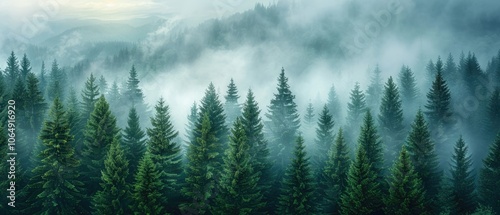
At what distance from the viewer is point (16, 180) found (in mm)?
37094

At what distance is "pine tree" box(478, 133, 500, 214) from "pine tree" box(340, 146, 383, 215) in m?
15.7

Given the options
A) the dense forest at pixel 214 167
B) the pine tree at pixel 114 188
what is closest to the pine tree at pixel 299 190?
the dense forest at pixel 214 167

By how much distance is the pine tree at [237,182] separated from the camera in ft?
127

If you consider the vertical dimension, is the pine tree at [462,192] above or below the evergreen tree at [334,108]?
below

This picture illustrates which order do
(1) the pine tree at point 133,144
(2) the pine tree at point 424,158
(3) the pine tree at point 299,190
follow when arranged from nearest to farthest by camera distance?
(3) the pine tree at point 299,190, (1) the pine tree at point 133,144, (2) the pine tree at point 424,158

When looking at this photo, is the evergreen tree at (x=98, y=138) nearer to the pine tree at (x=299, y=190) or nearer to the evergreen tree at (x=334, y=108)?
the pine tree at (x=299, y=190)

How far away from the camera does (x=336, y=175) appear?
4444 cm

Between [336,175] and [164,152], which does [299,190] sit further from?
[164,152]

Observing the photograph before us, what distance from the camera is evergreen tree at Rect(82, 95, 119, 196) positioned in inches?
1594

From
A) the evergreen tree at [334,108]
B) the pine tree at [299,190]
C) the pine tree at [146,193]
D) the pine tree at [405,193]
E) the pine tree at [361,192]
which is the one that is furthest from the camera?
the evergreen tree at [334,108]

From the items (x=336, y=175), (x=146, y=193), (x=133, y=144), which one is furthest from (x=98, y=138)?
(x=336, y=175)

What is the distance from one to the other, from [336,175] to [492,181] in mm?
18447

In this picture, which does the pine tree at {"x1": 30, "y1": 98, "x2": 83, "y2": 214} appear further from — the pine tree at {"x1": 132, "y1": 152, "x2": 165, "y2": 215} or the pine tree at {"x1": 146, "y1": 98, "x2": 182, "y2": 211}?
the pine tree at {"x1": 146, "y1": 98, "x2": 182, "y2": 211}

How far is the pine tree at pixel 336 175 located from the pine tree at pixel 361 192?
132 inches
